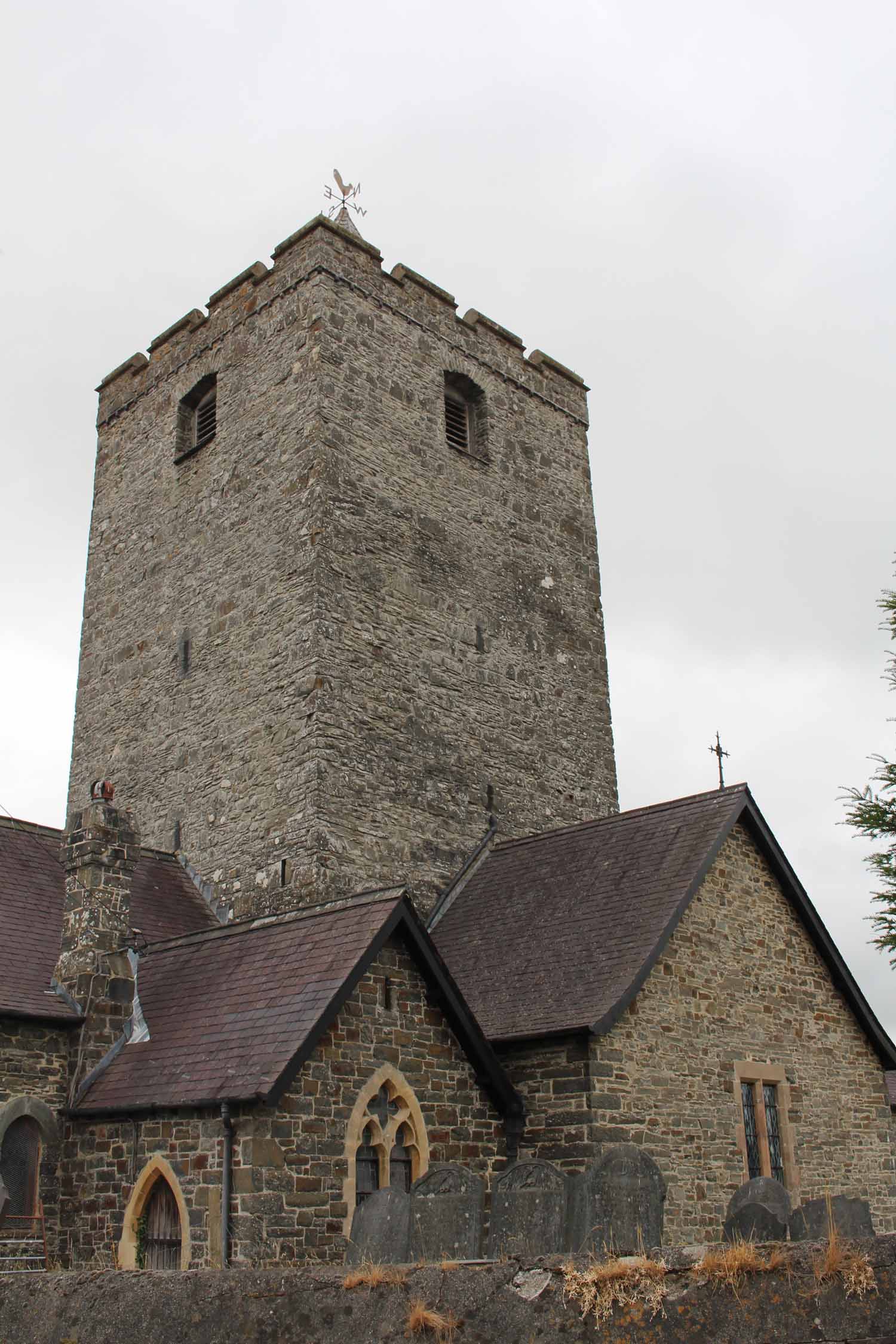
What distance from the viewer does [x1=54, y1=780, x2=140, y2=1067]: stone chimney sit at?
1282 centimetres

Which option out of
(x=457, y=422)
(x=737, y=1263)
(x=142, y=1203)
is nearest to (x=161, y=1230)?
(x=142, y=1203)

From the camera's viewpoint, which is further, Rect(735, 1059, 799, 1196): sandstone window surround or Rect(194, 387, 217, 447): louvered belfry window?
Rect(194, 387, 217, 447): louvered belfry window

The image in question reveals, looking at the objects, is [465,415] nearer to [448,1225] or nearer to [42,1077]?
[42,1077]

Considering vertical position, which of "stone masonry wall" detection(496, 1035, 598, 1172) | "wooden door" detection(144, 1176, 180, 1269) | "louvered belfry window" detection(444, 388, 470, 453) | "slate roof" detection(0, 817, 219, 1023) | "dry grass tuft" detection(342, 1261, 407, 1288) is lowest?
"wooden door" detection(144, 1176, 180, 1269)

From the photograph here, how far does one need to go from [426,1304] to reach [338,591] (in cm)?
1230

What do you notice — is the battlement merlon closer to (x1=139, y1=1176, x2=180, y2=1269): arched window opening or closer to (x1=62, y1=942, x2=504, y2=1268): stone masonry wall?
(x1=62, y1=942, x2=504, y2=1268): stone masonry wall

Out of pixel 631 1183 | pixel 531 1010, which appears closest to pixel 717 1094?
pixel 531 1010

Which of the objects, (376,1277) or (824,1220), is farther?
(376,1277)

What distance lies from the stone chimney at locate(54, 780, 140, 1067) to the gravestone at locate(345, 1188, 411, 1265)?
673cm

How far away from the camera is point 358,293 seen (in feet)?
63.6

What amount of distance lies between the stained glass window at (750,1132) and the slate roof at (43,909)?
634 cm

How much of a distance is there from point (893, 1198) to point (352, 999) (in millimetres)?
8125

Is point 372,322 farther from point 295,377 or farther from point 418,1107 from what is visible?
point 418,1107

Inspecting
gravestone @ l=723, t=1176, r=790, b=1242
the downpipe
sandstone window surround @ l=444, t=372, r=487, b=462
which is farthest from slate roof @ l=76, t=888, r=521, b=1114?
sandstone window surround @ l=444, t=372, r=487, b=462
